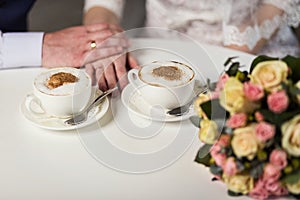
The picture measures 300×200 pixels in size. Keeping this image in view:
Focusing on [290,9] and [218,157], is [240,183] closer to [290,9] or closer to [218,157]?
[218,157]

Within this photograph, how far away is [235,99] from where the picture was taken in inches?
29.8

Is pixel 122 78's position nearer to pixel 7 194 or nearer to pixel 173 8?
pixel 7 194

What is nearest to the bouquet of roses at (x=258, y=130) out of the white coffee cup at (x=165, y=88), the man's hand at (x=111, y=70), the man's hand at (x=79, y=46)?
the white coffee cup at (x=165, y=88)

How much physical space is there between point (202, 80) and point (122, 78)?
164 millimetres

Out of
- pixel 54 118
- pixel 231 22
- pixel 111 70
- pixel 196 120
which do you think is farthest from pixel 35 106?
pixel 231 22

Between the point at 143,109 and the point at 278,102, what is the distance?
1.07 ft

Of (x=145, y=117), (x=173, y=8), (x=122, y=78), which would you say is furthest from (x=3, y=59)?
(x=173, y=8)

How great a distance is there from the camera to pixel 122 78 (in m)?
1.09

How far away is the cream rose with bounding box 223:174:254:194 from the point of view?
0.77 metres

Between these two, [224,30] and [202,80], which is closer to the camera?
[202,80]

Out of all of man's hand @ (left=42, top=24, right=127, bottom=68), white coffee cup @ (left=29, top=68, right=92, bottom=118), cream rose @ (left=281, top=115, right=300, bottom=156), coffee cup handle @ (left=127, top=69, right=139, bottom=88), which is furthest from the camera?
man's hand @ (left=42, top=24, right=127, bottom=68)

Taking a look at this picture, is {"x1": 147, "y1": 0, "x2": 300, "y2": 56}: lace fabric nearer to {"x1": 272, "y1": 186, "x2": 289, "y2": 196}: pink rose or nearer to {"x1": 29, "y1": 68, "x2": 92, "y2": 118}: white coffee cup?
{"x1": 29, "y1": 68, "x2": 92, "y2": 118}: white coffee cup

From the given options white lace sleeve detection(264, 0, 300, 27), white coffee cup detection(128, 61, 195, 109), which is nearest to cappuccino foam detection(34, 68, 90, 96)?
white coffee cup detection(128, 61, 195, 109)

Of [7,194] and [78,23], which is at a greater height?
[7,194]
